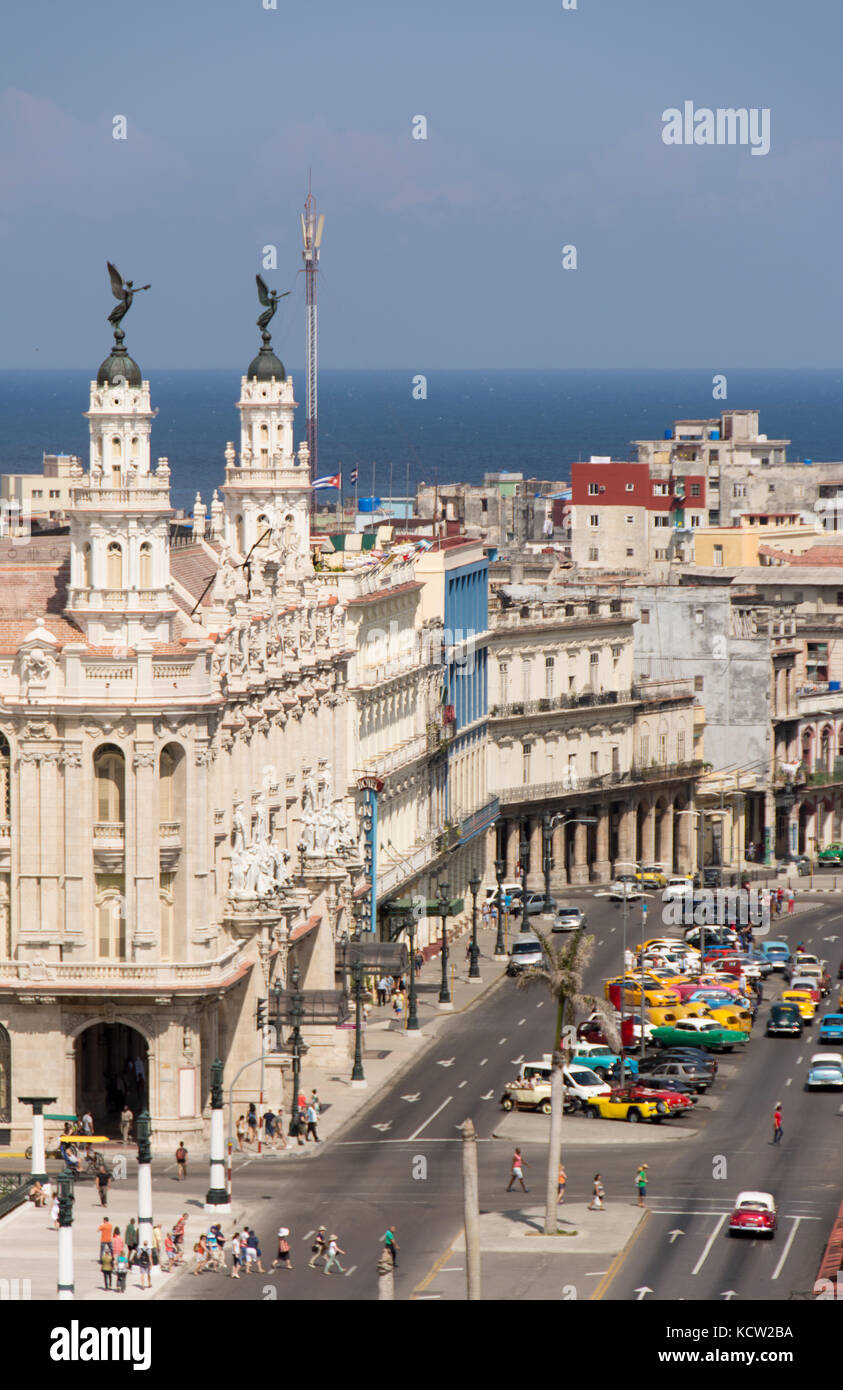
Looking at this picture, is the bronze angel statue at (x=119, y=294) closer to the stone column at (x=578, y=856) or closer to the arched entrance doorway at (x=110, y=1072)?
the arched entrance doorway at (x=110, y=1072)

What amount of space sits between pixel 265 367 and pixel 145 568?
2512 cm

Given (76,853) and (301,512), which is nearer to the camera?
(76,853)

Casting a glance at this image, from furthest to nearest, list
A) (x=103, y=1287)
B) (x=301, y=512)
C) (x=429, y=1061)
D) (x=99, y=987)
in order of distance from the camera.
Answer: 1. (x=301, y=512)
2. (x=429, y=1061)
3. (x=99, y=987)
4. (x=103, y=1287)

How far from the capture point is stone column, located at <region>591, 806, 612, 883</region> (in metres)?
162

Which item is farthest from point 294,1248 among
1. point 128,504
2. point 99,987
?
point 128,504

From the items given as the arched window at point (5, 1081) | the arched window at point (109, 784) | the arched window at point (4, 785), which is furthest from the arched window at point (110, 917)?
the arched window at point (5, 1081)

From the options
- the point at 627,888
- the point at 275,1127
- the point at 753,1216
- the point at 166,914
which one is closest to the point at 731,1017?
the point at 275,1127

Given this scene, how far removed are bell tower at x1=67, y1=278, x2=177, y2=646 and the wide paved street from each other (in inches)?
704

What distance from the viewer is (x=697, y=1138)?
9994 cm

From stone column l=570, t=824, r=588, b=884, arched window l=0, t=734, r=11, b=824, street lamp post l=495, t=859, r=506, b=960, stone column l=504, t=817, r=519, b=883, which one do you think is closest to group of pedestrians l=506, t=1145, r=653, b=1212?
arched window l=0, t=734, r=11, b=824

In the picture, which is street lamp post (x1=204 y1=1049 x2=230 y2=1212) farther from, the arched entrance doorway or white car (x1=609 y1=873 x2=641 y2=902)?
white car (x1=609 y1=873 x2=641 y2=902)

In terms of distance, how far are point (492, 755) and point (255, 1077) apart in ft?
187

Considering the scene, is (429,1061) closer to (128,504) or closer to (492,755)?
(128,504)

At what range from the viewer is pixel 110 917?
96.9 metres
